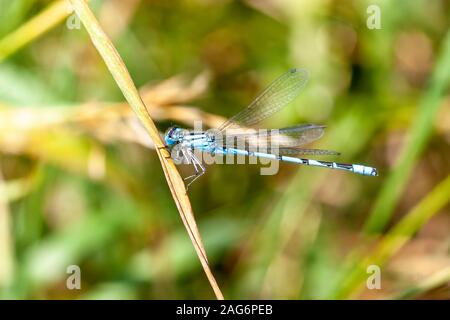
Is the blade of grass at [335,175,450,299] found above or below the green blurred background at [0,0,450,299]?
below

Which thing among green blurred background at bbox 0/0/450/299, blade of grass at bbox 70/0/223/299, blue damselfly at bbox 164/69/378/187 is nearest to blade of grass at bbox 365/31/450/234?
green blurred background at bbox 0/0/450/299

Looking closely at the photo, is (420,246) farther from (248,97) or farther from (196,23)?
(196,23)

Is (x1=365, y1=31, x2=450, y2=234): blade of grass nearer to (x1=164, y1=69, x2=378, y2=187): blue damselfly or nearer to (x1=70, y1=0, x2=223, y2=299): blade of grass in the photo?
(x1=164, y1=69, x2=378, y2=187): blue damselfly

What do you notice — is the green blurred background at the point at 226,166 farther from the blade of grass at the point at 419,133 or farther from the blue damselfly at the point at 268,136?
the blue damselfly at the point at 268,136

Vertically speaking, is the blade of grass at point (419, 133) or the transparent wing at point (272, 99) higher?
the transparent wing at point (272, 99)

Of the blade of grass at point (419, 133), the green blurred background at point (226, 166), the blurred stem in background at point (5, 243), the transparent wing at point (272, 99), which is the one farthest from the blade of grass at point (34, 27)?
the blade of grass at point (419, 133)

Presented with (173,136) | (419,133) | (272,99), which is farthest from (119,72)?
(419,133)
